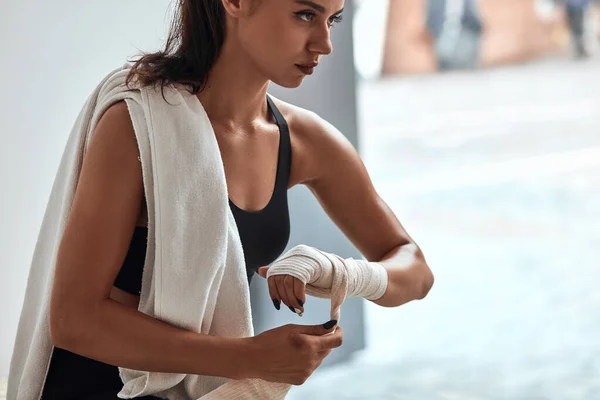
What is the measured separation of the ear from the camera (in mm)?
1158

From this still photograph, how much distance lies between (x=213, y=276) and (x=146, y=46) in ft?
2.97

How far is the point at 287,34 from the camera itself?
116cm

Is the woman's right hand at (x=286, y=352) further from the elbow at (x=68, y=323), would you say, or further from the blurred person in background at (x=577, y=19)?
the blurred person in background at (x=577, y=19)

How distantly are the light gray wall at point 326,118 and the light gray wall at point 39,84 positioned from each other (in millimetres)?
543

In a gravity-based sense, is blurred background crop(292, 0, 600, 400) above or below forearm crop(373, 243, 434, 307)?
above

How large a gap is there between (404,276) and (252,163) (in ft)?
0.98

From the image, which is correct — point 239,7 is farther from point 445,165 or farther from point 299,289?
point 445,165

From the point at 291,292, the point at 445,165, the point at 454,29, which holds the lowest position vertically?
the point at 291,292

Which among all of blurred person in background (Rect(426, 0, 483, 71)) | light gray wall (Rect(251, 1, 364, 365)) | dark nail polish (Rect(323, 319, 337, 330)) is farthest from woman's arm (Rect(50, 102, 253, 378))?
blurred person in background (Rect(426, 0, 483, 71))

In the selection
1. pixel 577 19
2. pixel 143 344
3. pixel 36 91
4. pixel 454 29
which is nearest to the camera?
pixel 143 344

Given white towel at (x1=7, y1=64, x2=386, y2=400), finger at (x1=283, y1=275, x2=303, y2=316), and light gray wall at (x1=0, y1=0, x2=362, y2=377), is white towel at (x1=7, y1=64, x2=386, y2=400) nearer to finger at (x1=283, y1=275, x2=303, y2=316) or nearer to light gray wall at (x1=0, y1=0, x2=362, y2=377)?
finger at (x1=283, y1=275, x2=303, y2=316)

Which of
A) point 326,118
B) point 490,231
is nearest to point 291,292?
point 326,118

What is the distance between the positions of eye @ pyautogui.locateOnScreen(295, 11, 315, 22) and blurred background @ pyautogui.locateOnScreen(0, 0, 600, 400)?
801 mm

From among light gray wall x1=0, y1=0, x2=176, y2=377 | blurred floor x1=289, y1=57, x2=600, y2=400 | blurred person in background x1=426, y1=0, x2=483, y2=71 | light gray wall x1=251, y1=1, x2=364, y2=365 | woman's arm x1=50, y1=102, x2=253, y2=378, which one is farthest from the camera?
blurred person in background x1=426, y1=0, x2=483, y2=71
